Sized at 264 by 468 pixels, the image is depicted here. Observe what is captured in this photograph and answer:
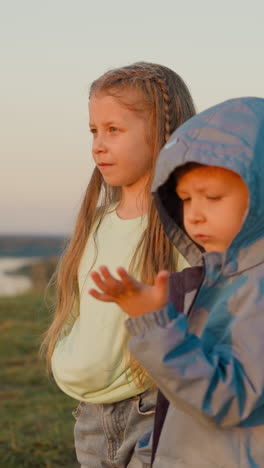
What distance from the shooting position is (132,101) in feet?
9.71

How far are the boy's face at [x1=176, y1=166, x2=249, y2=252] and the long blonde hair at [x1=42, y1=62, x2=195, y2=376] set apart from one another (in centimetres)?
85

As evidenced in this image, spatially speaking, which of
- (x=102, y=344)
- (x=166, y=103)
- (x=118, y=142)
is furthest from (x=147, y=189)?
(x=102, y=344)

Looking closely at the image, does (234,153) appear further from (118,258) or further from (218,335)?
(118,258)

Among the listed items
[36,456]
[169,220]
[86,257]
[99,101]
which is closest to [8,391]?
[36,456]

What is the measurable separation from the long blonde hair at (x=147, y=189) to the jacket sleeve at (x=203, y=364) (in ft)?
A: 3.38

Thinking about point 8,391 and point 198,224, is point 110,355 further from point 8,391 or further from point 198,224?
point 8,391

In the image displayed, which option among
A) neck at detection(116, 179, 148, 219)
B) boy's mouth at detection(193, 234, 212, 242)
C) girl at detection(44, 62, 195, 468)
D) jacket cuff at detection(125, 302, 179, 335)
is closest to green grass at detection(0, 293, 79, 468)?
girl at detection(44, 62, 195, 468)

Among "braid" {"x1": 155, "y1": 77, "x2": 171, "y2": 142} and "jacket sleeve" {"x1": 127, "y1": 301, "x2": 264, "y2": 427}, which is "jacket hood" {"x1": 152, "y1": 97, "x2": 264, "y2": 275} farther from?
"braid" {"x1": 155, "y1": 77, "x2": 171, "y2": 142}

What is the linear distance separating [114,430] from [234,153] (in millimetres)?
1277

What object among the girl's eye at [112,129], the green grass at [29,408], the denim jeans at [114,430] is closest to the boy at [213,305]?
the denim jeans at [114,430]

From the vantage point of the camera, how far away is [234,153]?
196 cm

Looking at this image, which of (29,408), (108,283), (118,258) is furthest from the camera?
(29,408)

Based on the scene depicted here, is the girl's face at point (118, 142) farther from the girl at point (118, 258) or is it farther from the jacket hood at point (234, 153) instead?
the jacket hood at point (234, 153)

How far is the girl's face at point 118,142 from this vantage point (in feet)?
9.60
